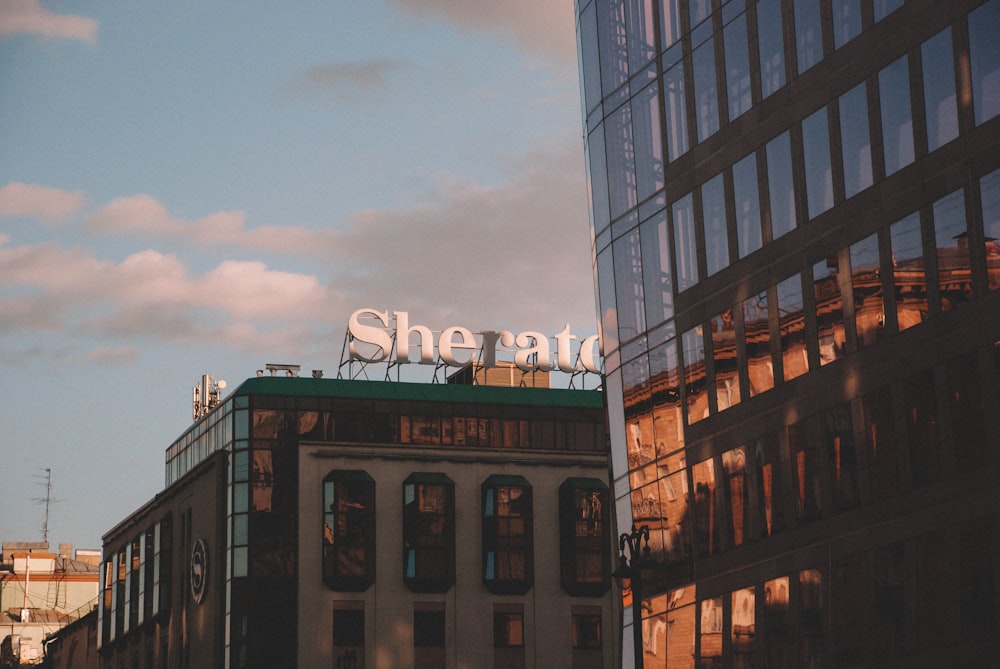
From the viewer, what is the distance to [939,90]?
3547 centimetres

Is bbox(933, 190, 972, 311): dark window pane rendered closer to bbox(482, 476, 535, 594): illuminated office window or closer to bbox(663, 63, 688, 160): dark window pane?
bbox(663, 63, 688, 160): dark window pane

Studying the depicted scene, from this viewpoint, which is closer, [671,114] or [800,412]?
[800,412]

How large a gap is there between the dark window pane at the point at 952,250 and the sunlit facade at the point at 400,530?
58.2 m

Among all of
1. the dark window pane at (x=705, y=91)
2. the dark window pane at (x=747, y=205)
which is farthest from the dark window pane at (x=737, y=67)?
the dark window pane at (x=747, y=205)

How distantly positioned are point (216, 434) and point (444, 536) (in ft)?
49.6

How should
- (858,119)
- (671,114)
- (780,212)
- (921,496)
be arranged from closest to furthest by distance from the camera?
1. (921,496)
2. (858,119)
3. (780,212)
4. (671,114)

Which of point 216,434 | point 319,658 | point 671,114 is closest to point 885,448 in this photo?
point 671,114

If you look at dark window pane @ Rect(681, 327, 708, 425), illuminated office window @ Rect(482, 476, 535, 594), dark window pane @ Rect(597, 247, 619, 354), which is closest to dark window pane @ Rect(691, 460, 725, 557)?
dark window pane @ Rect(681, 327, 708, 425)

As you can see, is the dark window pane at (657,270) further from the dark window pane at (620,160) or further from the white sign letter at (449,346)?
the white sign letter at (449,346)

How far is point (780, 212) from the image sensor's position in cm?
4203

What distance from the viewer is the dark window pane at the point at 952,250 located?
1366 inches

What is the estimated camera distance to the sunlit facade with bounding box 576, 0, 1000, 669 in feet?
114

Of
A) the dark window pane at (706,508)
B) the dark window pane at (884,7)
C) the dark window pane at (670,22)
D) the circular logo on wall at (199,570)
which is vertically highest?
the dark window pane at (670,22)

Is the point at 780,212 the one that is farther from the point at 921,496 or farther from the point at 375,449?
the point at 375,449
